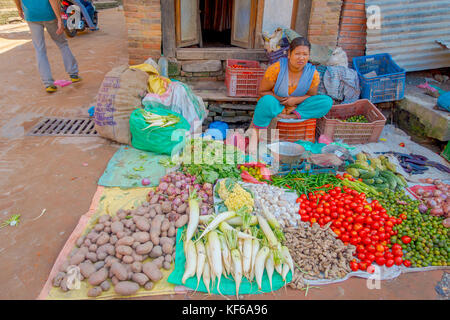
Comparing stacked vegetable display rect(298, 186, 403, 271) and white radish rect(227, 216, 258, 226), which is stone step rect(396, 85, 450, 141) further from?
white radish rect(227, 216, 258, 226)

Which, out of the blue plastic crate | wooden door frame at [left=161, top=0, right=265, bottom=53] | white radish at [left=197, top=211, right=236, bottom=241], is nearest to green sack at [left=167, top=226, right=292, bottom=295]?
white radish at [left=197, top=211, right=236, bottom=241]

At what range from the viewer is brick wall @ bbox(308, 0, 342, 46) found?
4977 millimetres

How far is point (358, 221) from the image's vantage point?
287cm

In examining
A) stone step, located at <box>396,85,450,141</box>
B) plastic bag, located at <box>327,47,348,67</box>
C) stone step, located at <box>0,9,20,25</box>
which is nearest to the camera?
stone step, located at <box>396,85,450,141</box>

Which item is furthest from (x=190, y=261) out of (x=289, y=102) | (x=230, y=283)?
(x=289, y=102)

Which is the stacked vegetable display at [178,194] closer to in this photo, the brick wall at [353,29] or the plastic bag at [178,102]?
the plastic bag at [178,102]

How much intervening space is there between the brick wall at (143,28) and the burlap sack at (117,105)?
1.08 meters

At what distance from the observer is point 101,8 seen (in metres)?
14.9

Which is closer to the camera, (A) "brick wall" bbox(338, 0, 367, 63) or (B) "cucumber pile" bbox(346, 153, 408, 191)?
(B) "cucumber pile" bbox(346, 153, 408, 191)

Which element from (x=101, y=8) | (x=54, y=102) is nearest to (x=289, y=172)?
(x=54, y=102)

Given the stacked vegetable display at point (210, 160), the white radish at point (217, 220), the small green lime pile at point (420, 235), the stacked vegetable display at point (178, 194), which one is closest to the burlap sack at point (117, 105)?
the stacked vegetable display at point (210, 160)

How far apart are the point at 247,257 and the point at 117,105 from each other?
2767mm

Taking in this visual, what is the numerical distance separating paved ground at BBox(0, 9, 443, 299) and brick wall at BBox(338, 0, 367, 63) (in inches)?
161
